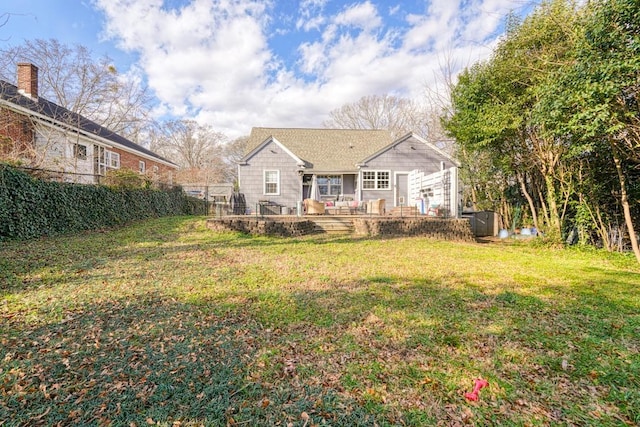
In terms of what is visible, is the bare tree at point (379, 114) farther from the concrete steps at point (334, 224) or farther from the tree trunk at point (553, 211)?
the concrete steps at point (334, 224)

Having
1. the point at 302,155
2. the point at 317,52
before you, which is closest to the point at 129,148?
the point at 302,155

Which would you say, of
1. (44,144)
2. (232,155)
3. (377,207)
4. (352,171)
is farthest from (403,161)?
(232,155)

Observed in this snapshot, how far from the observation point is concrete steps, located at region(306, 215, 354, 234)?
38.0ft

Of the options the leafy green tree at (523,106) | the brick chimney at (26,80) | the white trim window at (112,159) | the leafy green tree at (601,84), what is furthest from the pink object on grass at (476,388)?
the white trim window at (112,159)

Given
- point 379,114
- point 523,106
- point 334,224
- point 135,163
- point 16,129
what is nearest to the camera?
point 523,106

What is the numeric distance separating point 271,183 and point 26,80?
12.7m

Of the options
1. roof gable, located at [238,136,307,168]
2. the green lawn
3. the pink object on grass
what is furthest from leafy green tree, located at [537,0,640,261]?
roof gable, located at [238,136,307,168]

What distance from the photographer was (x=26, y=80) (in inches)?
545

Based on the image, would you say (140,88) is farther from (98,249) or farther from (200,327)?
(200,327)

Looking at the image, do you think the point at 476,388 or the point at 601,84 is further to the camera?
the point at 601,84

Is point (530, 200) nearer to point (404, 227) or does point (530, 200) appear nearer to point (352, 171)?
point (404, 227)

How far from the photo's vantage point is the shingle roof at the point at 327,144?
1655 centimetres

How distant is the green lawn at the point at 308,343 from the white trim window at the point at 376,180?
9.88 meters

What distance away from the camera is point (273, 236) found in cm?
1018
